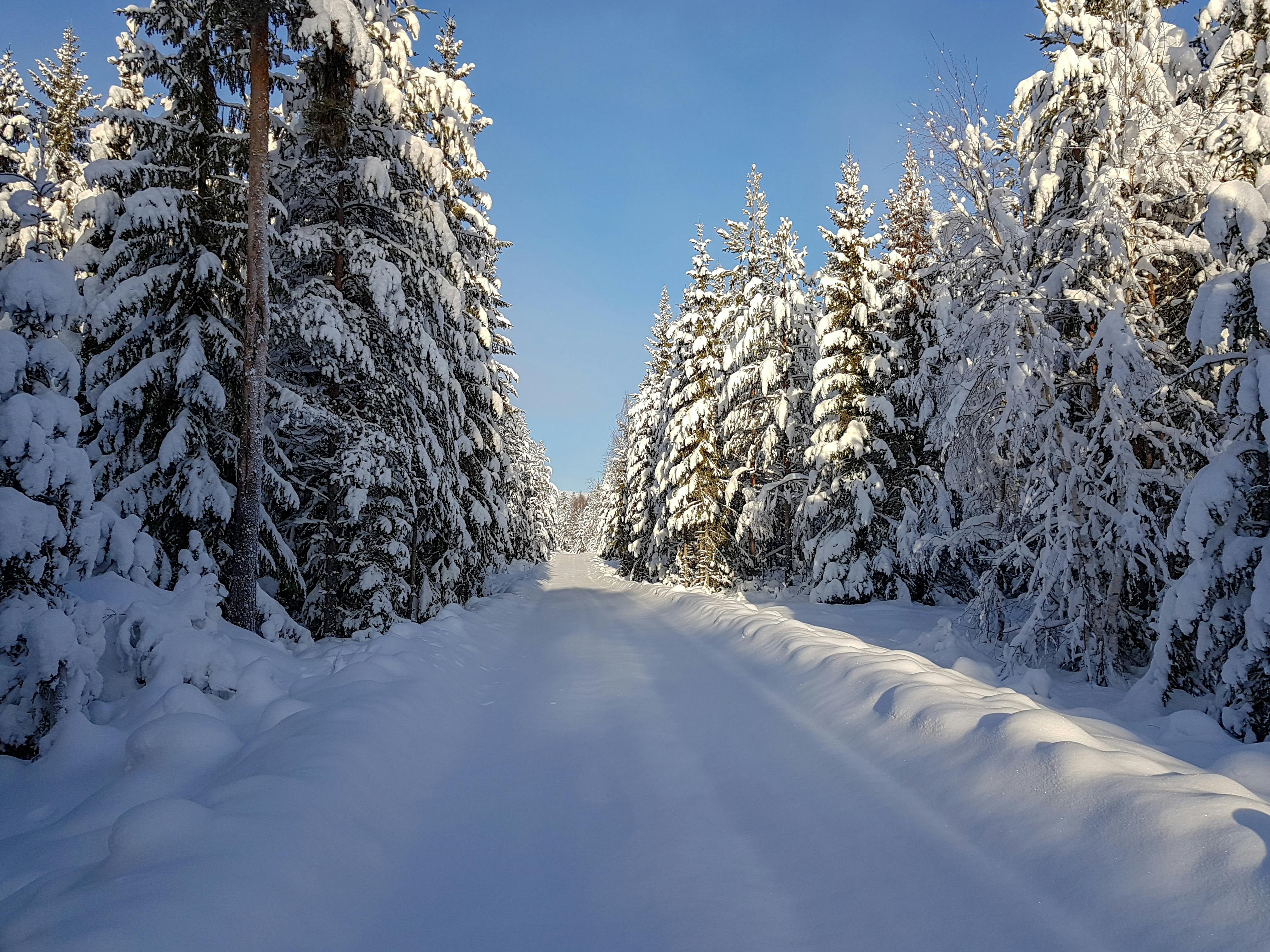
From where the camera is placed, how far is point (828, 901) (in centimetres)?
329

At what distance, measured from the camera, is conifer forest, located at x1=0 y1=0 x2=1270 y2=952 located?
3238 mm

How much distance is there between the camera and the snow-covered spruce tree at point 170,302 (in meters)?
8.57

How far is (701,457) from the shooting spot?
23141 millimetres

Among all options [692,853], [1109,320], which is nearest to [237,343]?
[692,853]

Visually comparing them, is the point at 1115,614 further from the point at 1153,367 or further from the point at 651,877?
the point at 651,877

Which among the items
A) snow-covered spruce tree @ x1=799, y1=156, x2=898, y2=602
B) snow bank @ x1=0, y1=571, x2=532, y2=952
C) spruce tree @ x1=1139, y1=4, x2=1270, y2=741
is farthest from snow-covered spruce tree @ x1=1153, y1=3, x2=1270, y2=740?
snow-covered spruce tree @ x1=799, y1=156, x2=898, y2=602

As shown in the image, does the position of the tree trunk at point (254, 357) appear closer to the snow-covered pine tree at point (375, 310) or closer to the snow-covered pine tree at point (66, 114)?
the snow-covered pine tree at point (375, 310)

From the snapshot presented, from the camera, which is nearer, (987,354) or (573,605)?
(987,354)

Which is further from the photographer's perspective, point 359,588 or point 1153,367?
point 359,588

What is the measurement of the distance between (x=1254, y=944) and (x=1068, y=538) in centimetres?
766

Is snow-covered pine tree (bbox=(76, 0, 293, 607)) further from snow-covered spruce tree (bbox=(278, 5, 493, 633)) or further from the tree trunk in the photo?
snow-covered spruce tree (bbox=(278, 5, 493, 633))

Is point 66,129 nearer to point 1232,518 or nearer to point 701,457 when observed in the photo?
point 701,457

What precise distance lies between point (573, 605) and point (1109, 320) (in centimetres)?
1511

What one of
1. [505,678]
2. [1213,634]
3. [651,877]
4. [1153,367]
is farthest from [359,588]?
[1153,367]
